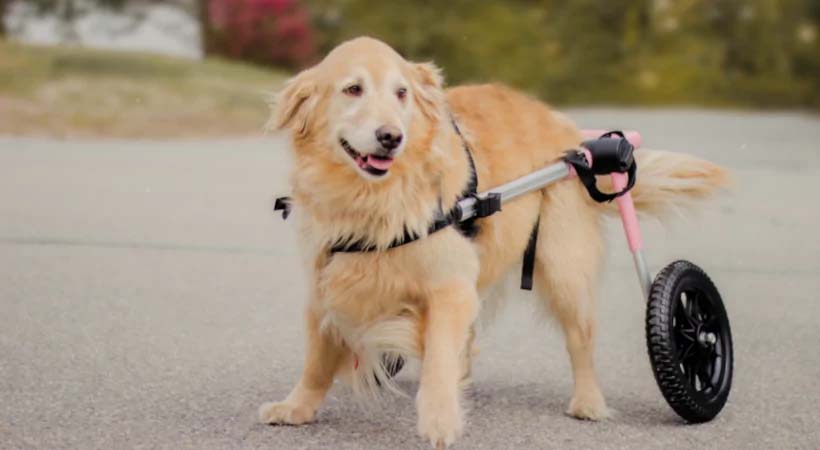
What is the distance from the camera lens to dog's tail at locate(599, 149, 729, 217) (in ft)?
17.7

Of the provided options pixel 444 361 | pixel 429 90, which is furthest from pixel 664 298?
pixel 429 90

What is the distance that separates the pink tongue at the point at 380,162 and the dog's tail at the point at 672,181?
1546 mm

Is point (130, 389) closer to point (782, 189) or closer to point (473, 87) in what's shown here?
point (473, 87)

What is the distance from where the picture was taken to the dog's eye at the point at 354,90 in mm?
4336

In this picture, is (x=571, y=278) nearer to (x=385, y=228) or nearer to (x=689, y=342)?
(x=689, y=342)

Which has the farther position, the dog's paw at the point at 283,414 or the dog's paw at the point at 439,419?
the dog's paw at the point at 283,414

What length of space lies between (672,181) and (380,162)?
1670 mm

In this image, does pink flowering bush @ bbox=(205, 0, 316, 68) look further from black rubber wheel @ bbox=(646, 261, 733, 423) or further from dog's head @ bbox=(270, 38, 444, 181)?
dog's head @ bbox=(270, 38, 444, 181)

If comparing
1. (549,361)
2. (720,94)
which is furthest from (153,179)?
(720,94)

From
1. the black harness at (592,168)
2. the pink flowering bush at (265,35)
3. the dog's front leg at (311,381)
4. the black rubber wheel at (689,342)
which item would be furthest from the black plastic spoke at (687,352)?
the pink flowering bush at (265,35)

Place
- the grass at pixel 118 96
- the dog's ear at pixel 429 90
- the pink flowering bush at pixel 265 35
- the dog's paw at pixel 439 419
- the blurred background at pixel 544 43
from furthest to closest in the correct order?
the pink flowering bush at pixel 265 35 → the blurred background at pixel 544 43 → the grass at pixel 118 96 → the dog's ear at pixel 429 90 → the dog's paw at pixel 439 419

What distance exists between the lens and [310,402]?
4.70 m

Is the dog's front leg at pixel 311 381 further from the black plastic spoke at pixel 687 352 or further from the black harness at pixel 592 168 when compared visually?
the black plastic spoke at pixel 687 352

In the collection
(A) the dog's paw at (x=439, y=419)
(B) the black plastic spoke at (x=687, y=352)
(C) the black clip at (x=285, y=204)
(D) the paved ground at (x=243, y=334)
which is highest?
(C) the black clip at (x=285, y=204)
